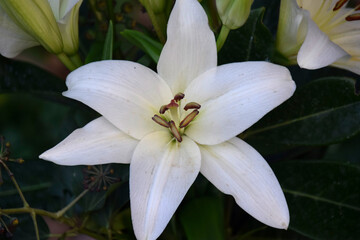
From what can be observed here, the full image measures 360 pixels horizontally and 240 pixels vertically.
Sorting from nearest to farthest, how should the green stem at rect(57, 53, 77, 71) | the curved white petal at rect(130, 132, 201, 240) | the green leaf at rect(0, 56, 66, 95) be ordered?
the curved white petal at rect(130, 132, 201, 240) → the green stem at rect(57, 53, 77, 71) → the green leaf at rect(0, 56, 66, 95)

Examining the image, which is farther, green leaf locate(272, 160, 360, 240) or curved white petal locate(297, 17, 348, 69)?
green leaf locate(272, 160, 360, 240)

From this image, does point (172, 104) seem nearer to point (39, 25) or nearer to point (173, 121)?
point (173, 121)

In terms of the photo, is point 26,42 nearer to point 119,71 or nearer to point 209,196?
point 119,71

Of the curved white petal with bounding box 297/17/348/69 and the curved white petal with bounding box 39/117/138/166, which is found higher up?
the curved white petal with bounding box 297/17/348/69

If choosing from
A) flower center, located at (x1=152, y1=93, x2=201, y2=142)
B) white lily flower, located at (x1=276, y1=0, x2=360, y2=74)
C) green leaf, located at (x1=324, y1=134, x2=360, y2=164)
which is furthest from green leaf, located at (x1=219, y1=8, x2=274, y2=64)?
green leaf, located at (x1=324, y1=134, x2=360, y2=164)

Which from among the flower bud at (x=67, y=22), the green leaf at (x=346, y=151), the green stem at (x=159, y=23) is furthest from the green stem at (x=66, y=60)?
the green leaf at (x=346, y=151)

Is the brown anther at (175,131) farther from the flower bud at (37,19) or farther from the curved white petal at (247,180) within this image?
the flower bud at (37,19)

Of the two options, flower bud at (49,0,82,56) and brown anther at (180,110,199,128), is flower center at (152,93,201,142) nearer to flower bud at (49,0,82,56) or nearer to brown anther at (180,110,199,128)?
brown anther at (180,110,199,128)
